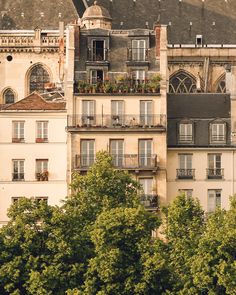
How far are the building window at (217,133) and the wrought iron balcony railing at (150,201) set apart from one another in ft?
18.4

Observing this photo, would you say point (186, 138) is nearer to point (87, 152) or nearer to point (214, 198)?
point (214, 198)

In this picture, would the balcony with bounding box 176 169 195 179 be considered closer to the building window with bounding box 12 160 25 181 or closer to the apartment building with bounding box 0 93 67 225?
the apartment building with bounding box 0 93 67 225

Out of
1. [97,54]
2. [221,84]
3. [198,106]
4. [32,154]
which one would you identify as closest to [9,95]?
[221,84]

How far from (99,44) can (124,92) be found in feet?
13.7

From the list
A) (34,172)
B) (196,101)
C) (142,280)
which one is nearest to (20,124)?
(34,172)

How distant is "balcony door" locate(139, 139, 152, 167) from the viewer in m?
130

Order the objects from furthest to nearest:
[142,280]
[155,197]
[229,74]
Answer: [229,74]
[155,197]
[142,280]

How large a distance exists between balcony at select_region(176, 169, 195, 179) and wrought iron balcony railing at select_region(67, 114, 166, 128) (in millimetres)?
3251

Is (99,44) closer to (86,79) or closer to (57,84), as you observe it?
(86,79)

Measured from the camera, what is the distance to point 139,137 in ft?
428

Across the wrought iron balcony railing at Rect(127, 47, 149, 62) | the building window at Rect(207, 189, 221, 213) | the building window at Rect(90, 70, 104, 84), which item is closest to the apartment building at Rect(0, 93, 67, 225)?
the building window at Rect(90, 70, 104, 84)

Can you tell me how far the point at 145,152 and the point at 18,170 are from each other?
312 inches

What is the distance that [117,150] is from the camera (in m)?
130

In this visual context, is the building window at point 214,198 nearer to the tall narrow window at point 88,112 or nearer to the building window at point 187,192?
the building window at point 187,192
